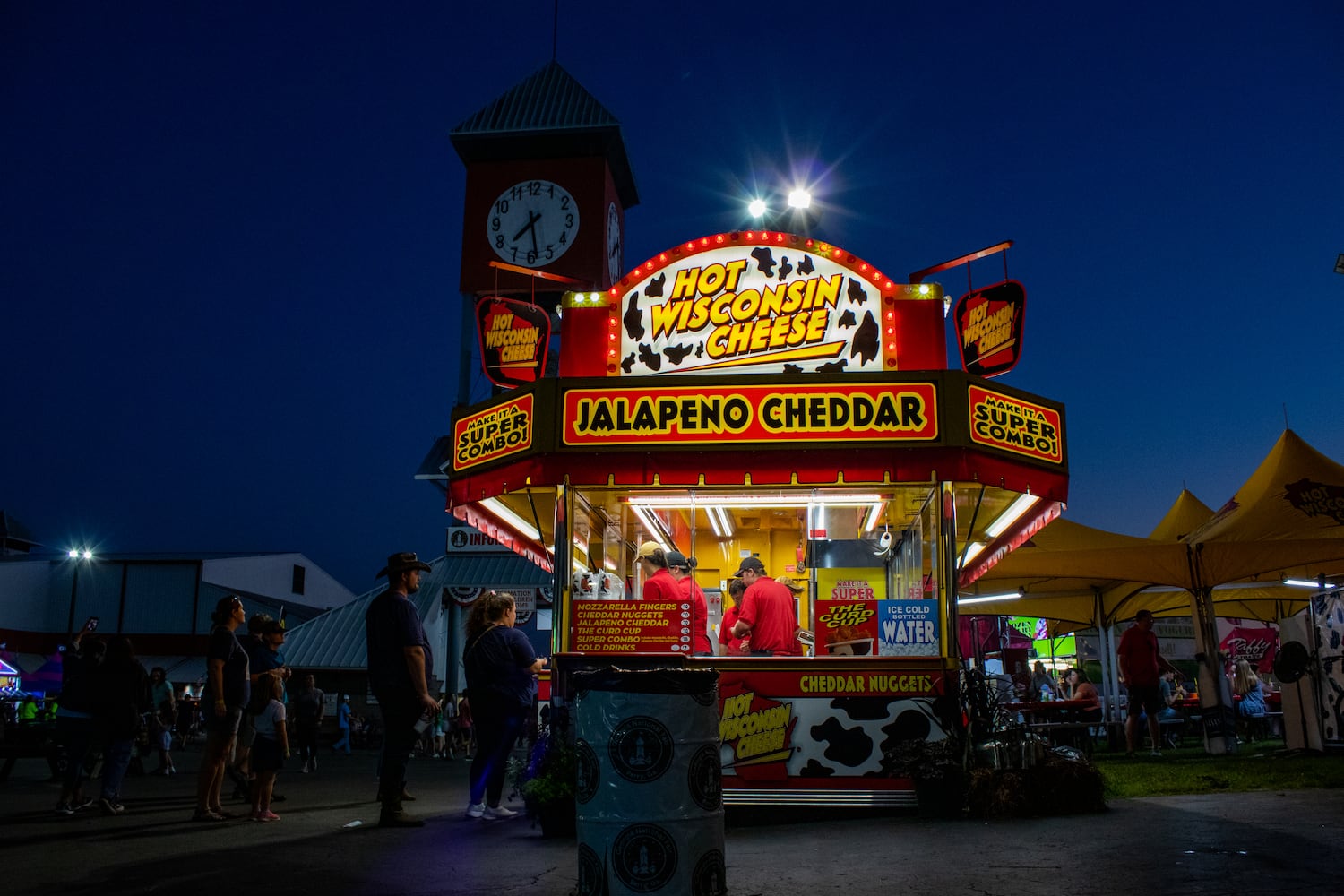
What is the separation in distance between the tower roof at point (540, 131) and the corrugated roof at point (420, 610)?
1408 cm

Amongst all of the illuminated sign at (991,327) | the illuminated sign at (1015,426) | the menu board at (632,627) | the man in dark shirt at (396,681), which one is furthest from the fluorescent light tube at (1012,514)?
the man in dark shirt at (396,681)

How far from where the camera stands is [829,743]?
859cm

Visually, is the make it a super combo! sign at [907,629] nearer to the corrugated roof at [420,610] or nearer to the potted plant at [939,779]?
the potted plant at [939,779]

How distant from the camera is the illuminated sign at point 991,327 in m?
11.0

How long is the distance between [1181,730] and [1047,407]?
1348 centimetres

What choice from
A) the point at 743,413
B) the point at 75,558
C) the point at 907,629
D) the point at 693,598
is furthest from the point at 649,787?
the point at 75,558

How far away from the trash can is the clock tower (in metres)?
29.7

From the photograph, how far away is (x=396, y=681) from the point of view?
25.6 ft

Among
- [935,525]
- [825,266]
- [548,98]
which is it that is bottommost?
[935,525]

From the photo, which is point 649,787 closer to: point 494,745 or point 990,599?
point 494,745

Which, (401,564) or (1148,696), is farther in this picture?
(1148,696)

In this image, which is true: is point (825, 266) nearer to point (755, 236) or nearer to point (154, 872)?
point (755, 236)

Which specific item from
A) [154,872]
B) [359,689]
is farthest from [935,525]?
[359,689]

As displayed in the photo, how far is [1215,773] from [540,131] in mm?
29833
